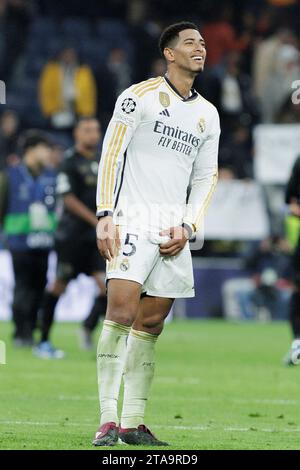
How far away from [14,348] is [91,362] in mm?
1964

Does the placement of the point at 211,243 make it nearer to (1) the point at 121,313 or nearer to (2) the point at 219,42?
(2) the point at 219,42

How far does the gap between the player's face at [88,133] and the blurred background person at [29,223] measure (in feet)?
4.43

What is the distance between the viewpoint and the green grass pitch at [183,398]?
794cm

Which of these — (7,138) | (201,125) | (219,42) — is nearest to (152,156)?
(201,125)

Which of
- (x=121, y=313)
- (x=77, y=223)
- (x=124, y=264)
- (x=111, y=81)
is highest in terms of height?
(x=124, y=264)

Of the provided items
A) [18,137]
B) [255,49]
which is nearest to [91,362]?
[18,137]

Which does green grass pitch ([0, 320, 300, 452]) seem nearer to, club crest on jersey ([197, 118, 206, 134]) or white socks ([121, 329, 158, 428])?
white socks ([121, 329, 158, 428])

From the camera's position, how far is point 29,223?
50.4 ft

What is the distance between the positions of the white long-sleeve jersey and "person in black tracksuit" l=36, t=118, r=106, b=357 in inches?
237

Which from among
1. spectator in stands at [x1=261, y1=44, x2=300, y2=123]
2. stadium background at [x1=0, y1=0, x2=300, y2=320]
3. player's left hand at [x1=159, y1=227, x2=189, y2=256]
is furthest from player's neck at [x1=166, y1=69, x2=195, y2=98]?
spectator in stands at [x1=261, y1=44, x2=300, y2=123]

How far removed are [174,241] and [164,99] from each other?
84 cm

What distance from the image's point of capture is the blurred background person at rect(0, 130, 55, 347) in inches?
603

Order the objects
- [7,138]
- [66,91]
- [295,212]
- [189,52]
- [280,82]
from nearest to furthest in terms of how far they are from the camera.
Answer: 1. [189,52]
2. [295,212]
3. [7,138]
4. [66,91]
5. [280,82]

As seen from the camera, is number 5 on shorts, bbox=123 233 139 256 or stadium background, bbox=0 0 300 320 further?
stadium background, bbox=0 0 300 320
